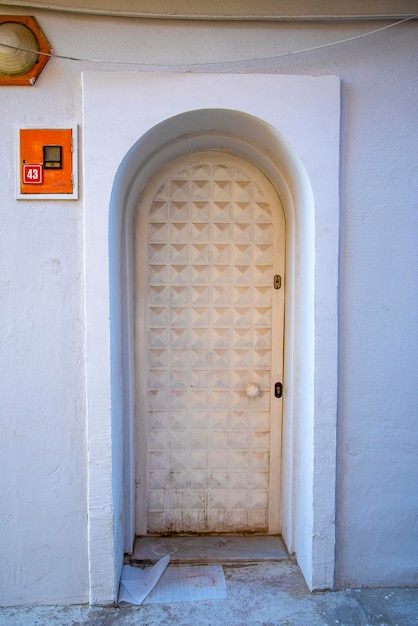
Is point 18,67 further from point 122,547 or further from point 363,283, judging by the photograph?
point 122,547

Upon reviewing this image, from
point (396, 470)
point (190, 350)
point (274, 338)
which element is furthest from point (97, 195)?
point (396, 470)

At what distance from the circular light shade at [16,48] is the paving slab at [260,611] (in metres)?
3.23

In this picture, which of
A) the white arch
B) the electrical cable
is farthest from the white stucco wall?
the white arch

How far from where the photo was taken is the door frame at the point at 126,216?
285cm

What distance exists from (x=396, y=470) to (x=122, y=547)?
188cm

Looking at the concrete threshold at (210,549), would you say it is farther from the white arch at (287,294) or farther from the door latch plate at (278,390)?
the door latch plate at (278,390)

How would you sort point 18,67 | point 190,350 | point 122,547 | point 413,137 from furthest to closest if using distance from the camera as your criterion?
point 190,350 → point 122,547 → point 413,137 → point 18,67

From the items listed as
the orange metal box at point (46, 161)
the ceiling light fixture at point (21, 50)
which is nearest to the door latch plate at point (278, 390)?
the orange metal box at point (46, 161)

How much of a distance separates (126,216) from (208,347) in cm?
109

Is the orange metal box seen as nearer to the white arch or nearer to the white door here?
the white arch

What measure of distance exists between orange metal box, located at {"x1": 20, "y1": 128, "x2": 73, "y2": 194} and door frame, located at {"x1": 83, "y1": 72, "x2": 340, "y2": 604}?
0.13m

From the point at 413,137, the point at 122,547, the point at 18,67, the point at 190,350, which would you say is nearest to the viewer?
the point at 18,67

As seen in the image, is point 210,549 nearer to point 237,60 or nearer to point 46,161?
point 46,161

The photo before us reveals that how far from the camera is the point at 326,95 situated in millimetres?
2904
